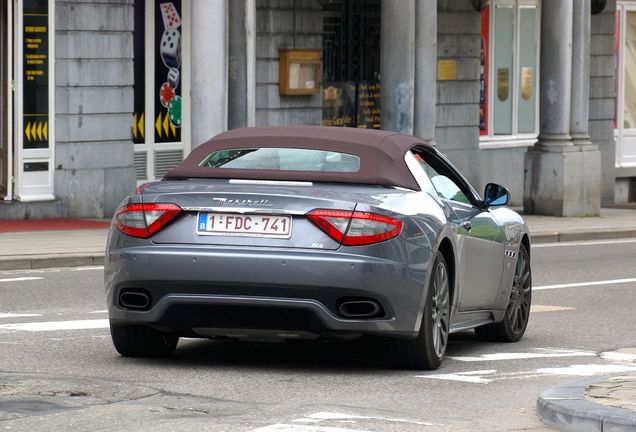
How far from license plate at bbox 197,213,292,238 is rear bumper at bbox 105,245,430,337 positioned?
0.10 meters

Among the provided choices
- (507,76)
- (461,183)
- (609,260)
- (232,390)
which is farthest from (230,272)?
(507,76)

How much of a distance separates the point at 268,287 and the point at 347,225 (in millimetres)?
529

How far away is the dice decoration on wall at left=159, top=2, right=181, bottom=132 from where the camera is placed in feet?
84.3

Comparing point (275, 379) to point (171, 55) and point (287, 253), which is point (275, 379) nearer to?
point (287, 253)

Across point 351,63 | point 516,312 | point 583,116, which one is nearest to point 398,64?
point 351,63

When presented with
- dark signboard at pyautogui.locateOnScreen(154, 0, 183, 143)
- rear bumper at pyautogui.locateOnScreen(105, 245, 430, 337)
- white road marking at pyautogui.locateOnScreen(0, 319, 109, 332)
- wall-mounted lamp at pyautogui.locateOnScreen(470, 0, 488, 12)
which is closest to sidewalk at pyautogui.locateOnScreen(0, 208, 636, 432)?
rear bumper at pyautogui.locateOnScreen(105, 245, 430, 337)

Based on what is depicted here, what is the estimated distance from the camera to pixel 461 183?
1133 centimetres

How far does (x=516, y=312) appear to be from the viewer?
39.4 ft

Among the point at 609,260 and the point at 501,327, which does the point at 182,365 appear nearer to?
the point at 501,327

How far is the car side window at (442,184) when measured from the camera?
10707mm

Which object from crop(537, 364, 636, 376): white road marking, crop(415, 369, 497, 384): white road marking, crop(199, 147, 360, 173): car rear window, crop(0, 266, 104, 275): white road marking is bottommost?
crop(0, 266, 104, 275): white road marking

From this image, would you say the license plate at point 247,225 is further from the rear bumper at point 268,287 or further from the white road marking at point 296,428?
the white road marking at point 296,428

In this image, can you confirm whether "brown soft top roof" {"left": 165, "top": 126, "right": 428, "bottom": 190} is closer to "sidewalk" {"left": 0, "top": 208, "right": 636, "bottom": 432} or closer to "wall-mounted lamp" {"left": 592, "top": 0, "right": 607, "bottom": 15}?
"sidewalk" {"left": 0, "top": 208, "right": 636, "bottom": 432}

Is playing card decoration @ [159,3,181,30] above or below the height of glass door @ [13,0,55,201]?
above
